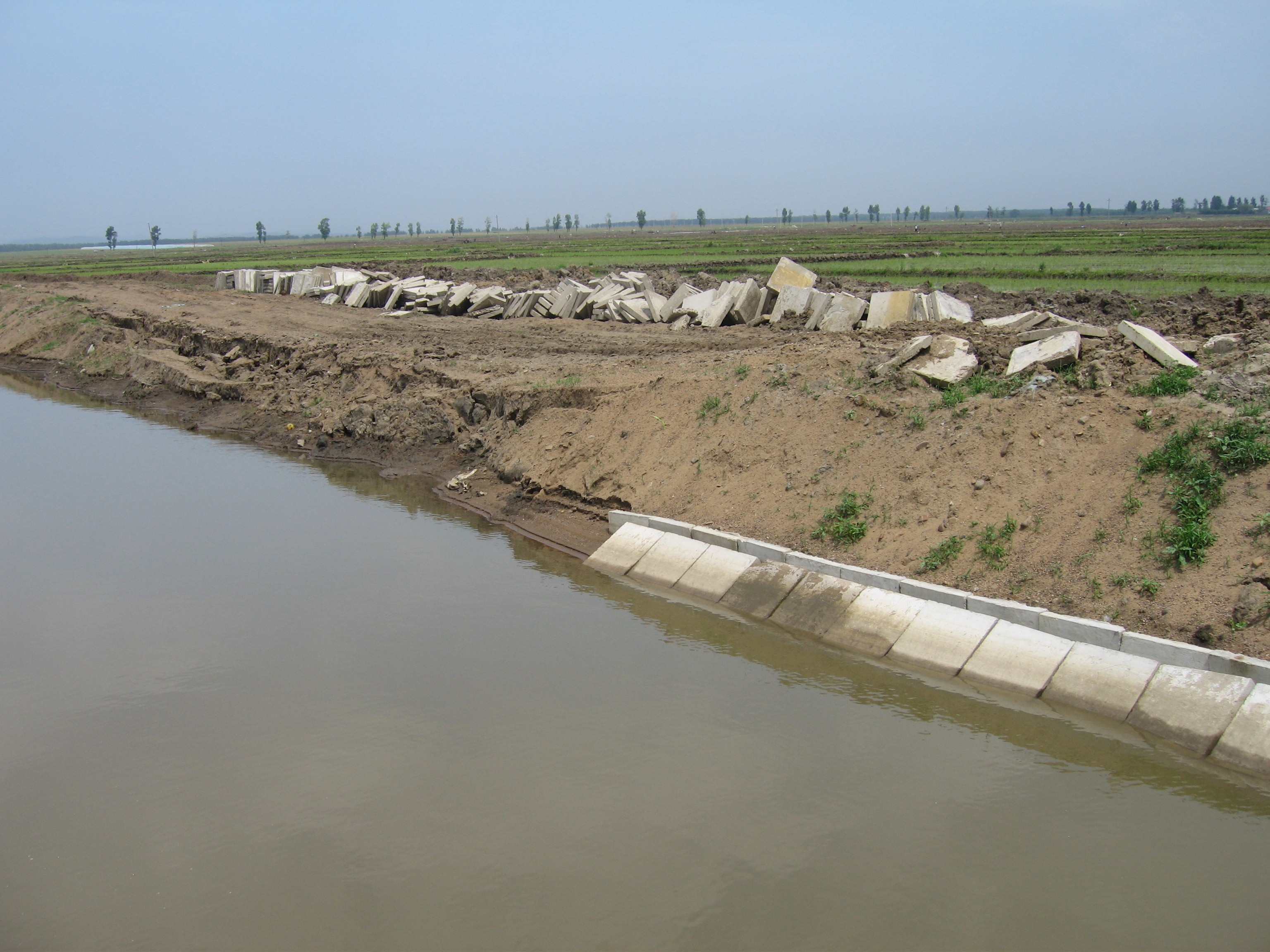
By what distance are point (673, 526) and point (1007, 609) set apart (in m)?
4.02

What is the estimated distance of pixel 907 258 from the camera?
40.8 meters

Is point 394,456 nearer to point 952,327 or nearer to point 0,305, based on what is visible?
point 952,327

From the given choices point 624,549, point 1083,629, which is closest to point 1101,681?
point 1083,629

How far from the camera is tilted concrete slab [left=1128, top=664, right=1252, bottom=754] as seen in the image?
665 cm

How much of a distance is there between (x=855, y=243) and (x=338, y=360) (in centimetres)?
4878

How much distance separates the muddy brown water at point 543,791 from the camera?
17.0ft

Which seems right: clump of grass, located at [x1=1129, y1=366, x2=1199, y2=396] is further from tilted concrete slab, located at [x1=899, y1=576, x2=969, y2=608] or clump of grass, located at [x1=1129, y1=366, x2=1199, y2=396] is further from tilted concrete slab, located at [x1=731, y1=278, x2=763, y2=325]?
tilted concrete slab, located at [x1=731, y1=278, x2=763, y2=325]

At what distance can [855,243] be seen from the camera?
61.7m

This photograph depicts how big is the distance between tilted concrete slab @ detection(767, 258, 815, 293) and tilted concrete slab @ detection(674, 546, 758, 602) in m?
11.8

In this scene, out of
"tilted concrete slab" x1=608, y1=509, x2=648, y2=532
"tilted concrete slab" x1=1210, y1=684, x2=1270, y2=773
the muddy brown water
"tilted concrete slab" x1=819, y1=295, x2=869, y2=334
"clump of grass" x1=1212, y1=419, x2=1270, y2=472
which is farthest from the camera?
"tilted concrete slab" x1=819, y1=295, x2=869, y2=334

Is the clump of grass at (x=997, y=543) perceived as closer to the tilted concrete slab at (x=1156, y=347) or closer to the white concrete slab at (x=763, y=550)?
the white concrete slab at (x=763, y=550)

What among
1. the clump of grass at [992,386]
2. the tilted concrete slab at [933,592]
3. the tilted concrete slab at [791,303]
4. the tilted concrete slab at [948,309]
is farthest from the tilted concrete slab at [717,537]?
the tilted concrete slab at [791,303]

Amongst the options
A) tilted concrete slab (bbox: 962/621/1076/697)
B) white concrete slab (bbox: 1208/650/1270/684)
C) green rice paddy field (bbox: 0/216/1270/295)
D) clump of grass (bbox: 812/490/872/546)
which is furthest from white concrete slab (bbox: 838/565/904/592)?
green rice paddy field (bbox: 0/216/1270/295)

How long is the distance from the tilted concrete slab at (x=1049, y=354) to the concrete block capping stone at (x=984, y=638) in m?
3.69
